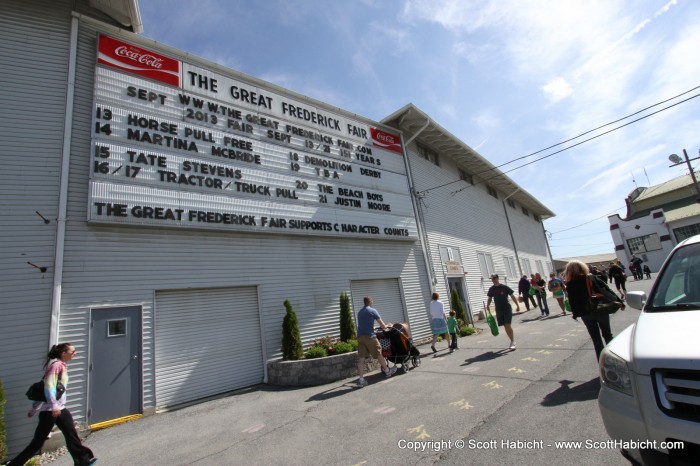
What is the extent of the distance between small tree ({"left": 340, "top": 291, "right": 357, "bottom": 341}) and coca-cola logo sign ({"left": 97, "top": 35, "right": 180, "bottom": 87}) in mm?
7694

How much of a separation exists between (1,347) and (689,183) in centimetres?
4954

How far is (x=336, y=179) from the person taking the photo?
12.1 m

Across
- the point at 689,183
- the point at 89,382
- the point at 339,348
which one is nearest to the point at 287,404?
the point at 339,348

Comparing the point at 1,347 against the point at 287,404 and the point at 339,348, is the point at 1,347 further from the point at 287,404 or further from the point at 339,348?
the point at 339,348

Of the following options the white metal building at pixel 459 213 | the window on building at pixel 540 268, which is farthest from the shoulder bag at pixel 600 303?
the window on building at pixel 540 268

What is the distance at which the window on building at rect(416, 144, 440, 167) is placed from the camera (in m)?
17.7

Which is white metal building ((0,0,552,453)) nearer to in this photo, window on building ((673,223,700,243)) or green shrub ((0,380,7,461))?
green shrub ((0,380,7,461))

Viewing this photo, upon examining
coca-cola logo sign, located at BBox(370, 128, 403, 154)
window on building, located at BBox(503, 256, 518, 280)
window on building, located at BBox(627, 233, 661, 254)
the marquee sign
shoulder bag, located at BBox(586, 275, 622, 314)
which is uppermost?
coca-cola logo sign, located at BBox(370, 128, 403, 154)

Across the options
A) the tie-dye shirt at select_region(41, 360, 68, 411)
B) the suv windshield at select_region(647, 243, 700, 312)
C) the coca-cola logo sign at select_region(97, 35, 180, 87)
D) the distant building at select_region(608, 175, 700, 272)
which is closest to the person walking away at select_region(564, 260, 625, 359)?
the suv windshield at select_region(647, 243, 700, 312)

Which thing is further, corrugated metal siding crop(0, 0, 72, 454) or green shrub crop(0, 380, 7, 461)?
corrugated metal siding crop(0, 0, 72, 454)

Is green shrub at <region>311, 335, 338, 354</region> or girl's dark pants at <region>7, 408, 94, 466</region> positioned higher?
green shrub at <region>311, 335, 338, 354</region>

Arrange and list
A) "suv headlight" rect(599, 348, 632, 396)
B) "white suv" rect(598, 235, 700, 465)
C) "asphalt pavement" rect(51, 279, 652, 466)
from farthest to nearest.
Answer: "asphalt pavement" rect(51, 279, 652, 466)
"suv headlight" rect(599, 348, 632, 396)
"white suv" rect(598, 235, 700, 465)

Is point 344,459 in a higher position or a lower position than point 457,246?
lower

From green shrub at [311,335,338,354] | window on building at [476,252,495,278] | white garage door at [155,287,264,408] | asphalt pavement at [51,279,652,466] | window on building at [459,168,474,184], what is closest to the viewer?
asphalt pavement at [51,279,652,466]
